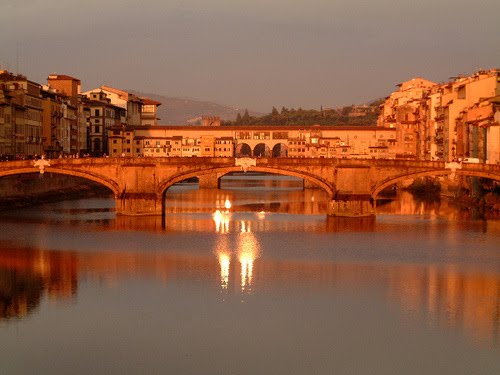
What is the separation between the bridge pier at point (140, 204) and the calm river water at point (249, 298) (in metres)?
4.32

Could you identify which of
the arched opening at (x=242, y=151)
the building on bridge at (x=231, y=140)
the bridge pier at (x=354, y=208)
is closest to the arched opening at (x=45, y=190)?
the bridge pier at (x=354, y=208)

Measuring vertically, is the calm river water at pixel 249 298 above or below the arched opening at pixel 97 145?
below

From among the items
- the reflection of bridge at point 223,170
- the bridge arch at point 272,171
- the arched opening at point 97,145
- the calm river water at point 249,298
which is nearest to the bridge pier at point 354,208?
the reflection of bridge at point 223,170

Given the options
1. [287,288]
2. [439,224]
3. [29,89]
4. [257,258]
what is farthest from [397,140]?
[287,288]

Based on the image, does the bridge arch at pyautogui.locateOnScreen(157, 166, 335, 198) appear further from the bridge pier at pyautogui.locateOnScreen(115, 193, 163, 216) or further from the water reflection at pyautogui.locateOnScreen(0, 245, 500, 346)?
the water reflection at pyautogui.locateOnScreen(0, 245, 500, 346)

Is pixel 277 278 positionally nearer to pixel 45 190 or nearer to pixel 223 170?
pixel 223 170

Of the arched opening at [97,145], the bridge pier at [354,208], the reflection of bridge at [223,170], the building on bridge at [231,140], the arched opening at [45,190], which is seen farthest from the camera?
the arched opening at [97,145]

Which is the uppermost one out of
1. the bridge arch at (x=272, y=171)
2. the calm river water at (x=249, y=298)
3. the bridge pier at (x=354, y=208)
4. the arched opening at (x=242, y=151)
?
the arched opening at (x=242, y=151)

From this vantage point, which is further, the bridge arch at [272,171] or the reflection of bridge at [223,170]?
the bridge arch at [272,171]

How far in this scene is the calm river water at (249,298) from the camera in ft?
83.9

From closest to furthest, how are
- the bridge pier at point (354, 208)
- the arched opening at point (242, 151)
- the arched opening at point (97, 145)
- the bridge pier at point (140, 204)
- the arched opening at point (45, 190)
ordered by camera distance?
the bridge pier at point (354, 208), the bridge pier at point (140, 204), the arched opening at point (45, 190), the arched opening at point (97, 145), the arched opening at point (242, 151)

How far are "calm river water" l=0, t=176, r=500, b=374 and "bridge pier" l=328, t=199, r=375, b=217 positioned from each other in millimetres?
4156

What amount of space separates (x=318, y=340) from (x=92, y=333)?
630cm

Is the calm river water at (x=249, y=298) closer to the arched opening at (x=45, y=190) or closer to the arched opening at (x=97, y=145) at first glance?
the arched opening at (x=45, y=190)
